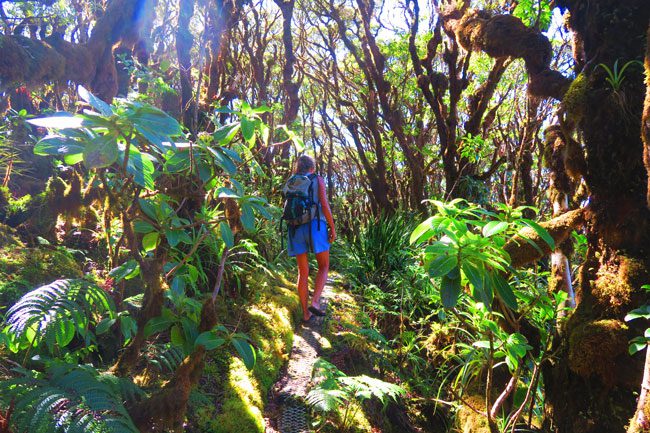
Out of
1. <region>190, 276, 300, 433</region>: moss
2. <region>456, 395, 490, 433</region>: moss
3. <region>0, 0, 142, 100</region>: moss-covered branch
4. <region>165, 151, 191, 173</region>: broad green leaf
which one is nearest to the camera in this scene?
<region>165, 151, 191, 173</region>: broad green leaf

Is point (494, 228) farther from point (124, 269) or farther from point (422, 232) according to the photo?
point (124, 269)

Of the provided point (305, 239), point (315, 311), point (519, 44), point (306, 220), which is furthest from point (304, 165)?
point (519, 44)

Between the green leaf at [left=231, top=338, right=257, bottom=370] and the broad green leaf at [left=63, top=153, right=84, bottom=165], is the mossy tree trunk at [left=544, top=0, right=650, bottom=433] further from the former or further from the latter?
the broad green leaf at [left=63, top=153, right=84, bottom=165]

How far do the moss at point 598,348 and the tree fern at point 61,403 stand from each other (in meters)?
2.16

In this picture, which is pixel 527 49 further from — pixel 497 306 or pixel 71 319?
pixel 71 319

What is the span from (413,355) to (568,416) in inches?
68.4

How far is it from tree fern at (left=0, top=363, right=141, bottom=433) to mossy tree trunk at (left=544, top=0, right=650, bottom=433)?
2199 millimetres

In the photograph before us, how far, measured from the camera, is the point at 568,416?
215 cm

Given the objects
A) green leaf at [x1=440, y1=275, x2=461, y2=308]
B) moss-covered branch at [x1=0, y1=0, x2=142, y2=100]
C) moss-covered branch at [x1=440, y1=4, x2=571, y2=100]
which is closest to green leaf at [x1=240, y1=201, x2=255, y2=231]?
green leaf at [x1=440, y1=275, x2=461, y2=308]

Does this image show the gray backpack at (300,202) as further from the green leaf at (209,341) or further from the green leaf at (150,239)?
the green leaf at (209,341)

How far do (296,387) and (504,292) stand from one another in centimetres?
204

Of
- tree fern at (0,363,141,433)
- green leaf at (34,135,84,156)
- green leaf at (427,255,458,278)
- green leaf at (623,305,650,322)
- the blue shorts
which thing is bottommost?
tree fern at (0,363,141,433)

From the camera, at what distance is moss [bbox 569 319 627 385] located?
197 cm

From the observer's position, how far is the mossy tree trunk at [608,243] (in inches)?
78.4
